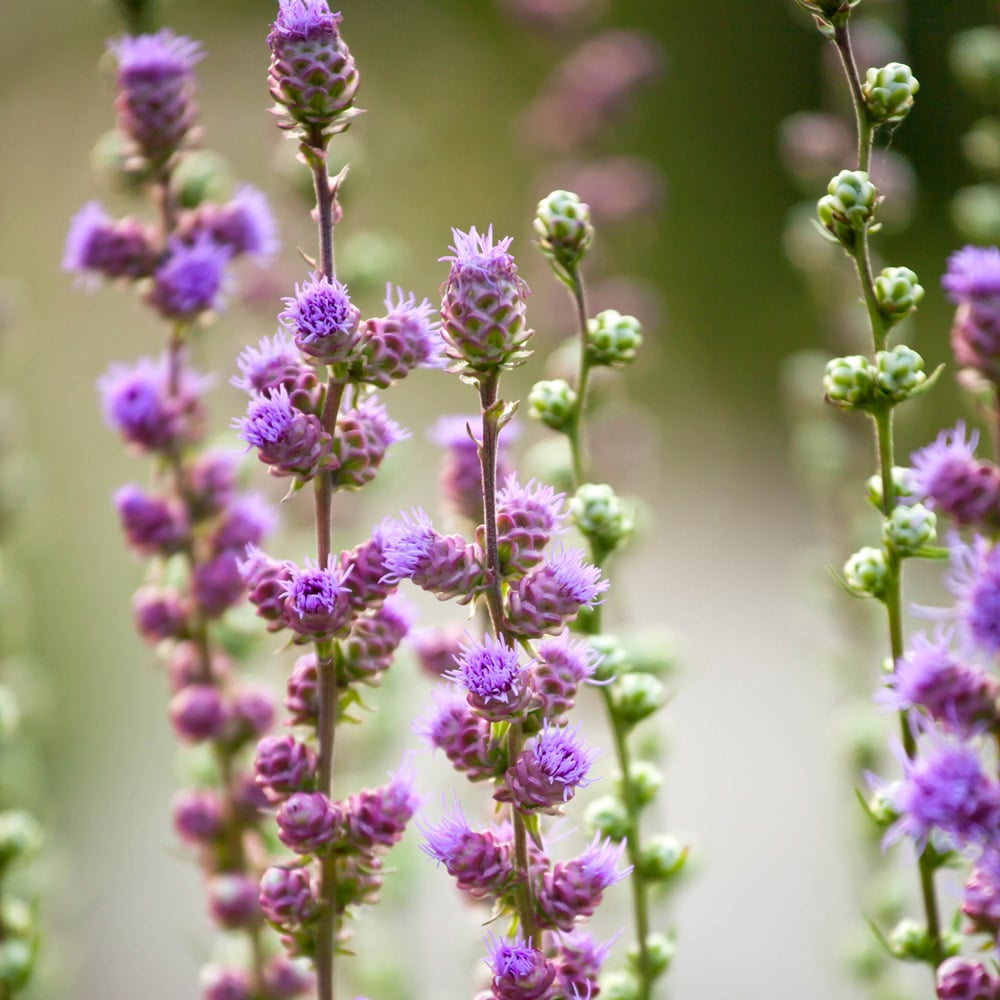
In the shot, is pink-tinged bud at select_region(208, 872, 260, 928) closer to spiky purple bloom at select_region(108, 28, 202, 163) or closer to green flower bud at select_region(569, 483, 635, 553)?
green flower bud at select_region(569, 483, 635, 553)

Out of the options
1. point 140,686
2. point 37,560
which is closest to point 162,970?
point 140,686

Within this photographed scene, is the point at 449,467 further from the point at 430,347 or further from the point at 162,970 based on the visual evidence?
the point at 162,970

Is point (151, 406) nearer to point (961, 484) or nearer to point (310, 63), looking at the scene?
point (310, 63)

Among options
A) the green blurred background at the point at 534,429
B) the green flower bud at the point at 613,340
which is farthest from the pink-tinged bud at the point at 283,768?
the green blurred background at the point at 534,429

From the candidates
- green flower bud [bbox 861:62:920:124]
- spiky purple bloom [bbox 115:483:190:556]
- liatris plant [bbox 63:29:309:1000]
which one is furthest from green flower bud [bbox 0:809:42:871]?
green flower bud [bbox 861:62:920:124]

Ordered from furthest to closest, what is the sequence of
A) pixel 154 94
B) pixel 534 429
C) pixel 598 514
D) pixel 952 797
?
pixel 534 429
pixel 154 94
pixel 598 514
pixel 952 797

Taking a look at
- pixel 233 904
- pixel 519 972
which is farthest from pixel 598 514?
pixel 233 904

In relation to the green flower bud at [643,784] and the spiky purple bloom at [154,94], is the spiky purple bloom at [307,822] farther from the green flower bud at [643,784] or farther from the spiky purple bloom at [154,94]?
the spiky purple bloom at [154,94]
